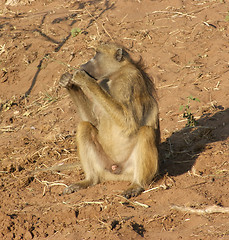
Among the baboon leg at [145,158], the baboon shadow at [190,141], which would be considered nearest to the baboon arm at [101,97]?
the baboon leg at [145,158]

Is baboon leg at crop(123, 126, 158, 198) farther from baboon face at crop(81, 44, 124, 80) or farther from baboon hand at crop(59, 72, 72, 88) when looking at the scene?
baboon hand at crop(59, 72, 72, 88)

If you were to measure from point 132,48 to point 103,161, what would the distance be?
172 inches

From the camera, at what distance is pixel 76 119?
7961mm

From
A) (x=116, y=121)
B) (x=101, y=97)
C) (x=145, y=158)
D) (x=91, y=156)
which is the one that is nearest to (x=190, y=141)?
(x=145, y=158)

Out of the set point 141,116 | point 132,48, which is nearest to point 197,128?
point 141,116

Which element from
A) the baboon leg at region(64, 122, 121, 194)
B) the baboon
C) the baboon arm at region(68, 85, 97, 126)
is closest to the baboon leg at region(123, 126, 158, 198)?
the baboon

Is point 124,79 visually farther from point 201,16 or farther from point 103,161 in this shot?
point 201,16

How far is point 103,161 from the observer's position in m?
5.69

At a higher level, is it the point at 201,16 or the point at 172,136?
the point at 201,16

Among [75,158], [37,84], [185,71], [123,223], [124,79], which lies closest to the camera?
[123,223]

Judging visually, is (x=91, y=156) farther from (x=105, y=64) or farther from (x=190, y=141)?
(x=190, y=141)

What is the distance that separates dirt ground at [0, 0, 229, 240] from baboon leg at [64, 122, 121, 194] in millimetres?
257

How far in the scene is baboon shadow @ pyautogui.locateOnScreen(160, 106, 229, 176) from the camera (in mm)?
5770

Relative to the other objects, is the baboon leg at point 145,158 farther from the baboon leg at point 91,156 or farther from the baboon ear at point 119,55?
the baboon ear at point 119,55
